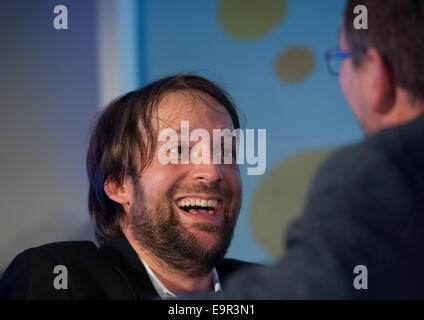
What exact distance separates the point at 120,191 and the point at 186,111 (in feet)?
1.12

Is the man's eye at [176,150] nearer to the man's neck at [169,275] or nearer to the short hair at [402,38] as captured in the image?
the man's neck at [169,275]

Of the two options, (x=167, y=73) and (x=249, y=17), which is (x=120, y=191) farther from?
(x=249, y=17)

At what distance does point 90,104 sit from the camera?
1950 millimetres

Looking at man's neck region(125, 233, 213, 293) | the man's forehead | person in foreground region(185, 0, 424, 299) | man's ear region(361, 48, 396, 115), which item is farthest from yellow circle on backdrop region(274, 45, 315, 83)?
person in foreground region(185, 0, 424, 299)

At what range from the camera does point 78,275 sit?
1279 mm

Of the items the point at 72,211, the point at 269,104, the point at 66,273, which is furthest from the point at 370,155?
the point at 72,211

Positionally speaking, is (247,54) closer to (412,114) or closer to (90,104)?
(90,104)

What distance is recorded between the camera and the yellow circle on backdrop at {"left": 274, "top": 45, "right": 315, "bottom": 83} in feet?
6.33

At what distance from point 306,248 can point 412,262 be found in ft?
0.45

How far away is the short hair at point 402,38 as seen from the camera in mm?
790

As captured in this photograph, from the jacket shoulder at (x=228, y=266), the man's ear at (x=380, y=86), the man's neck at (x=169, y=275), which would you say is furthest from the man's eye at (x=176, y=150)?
Result: the man's ear at (x=380, y=86)

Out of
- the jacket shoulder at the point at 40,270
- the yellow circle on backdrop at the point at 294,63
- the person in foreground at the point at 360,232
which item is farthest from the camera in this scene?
the yellow circle on backdrop at the point at 294,63

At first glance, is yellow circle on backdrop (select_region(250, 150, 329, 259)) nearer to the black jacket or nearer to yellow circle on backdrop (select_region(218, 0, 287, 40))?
yellow circle on backdrop (select_region(218, 0, 287, 40))
